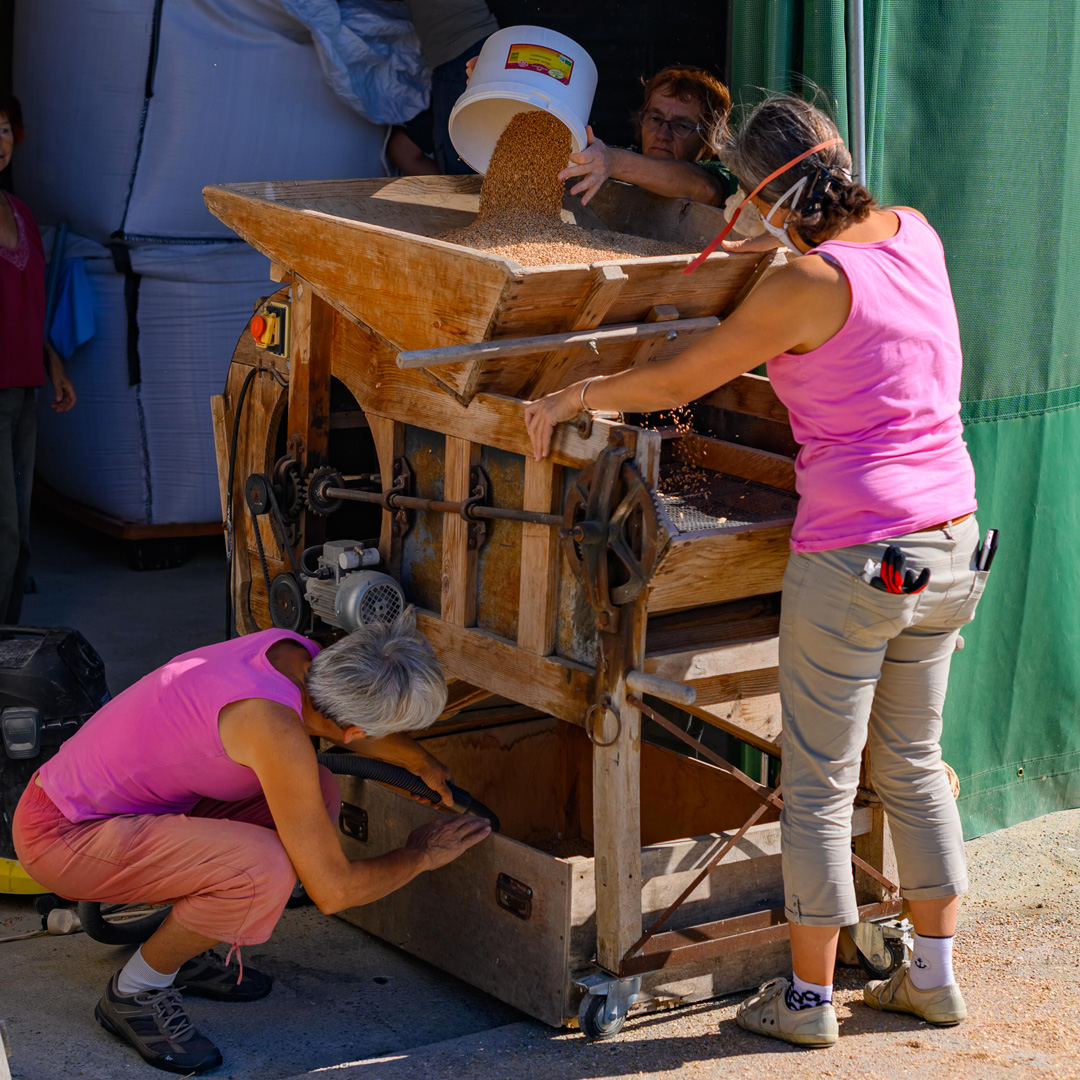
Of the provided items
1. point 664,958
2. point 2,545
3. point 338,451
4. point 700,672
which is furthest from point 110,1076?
point 2,545

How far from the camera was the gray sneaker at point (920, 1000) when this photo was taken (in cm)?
291

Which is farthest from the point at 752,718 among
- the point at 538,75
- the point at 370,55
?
the point at 370,55

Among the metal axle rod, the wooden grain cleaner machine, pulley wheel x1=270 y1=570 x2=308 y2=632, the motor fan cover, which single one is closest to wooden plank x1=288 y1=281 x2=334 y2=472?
the wooden grain cleaner machine

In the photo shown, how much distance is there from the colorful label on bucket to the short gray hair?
1495mm

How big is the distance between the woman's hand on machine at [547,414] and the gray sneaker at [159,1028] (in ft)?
4.32

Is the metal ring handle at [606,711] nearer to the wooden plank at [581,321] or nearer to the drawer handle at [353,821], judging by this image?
the wooden plank at [581,321]

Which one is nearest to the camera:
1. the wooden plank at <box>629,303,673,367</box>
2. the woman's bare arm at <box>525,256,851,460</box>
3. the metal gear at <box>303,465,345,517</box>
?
the woman's bare arm at <box>525,256,851,460</box>

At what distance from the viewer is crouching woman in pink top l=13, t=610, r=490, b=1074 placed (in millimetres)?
2797

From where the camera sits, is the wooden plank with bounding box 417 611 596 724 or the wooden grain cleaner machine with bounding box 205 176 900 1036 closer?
the wooden grain cleaner machine with bounding box 205 176 900 1036

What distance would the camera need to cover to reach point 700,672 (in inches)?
114

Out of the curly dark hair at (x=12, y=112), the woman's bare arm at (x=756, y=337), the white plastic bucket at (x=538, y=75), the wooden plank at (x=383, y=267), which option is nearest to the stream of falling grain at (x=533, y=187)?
the white plastic bucket at (x=538, y=75)

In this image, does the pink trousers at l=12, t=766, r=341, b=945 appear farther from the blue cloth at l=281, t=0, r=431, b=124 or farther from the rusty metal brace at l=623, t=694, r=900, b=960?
the blue cloth at l=281, t=0, r=431, b=124

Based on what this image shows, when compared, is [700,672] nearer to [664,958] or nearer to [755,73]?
[664,958]

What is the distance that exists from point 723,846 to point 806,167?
1.38 metres
